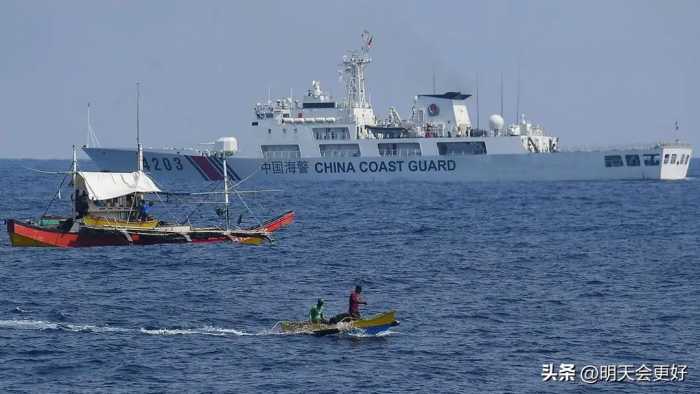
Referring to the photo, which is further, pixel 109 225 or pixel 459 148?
pixel 459 148

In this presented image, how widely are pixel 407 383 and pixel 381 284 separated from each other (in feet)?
48.1

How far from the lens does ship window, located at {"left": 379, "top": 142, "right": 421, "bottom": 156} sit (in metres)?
106

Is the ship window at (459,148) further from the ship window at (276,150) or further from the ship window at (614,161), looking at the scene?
the ship window at (276,150)

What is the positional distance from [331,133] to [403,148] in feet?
22.6

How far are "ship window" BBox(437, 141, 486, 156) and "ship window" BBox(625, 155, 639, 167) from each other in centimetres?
1335

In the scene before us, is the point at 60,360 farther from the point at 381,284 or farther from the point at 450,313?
the point at 381,284

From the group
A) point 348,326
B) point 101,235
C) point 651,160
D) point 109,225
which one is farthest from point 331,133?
point 348,326

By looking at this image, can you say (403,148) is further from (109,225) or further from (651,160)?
(109,225)

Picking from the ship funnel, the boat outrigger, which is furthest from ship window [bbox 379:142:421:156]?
the boat outrigger

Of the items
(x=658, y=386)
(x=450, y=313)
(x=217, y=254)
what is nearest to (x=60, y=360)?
(x=450, y=313)

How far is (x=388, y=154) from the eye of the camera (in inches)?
4218

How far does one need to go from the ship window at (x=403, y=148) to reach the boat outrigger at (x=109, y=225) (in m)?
54.0

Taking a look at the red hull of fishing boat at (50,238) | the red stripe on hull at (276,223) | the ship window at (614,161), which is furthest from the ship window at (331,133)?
the red hull of fishing boat at (50,238)

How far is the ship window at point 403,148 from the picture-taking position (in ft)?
349
